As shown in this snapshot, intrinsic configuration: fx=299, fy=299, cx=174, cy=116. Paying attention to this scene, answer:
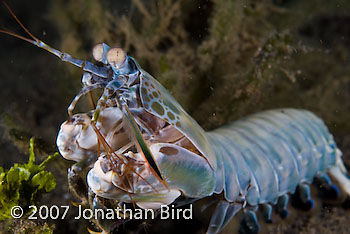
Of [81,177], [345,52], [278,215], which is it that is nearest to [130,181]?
[81,177]

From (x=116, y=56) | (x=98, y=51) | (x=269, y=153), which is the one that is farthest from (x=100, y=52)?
(x=269, y=153)

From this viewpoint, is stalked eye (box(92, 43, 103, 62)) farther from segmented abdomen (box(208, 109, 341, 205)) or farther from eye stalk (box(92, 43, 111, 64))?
segmented abdomen (box(208, 109, 341, 205))

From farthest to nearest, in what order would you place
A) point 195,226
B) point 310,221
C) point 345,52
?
1. point 345,52
2. point 310,221
3. point 195,226

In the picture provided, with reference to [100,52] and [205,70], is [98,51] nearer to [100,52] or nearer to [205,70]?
[100,52]

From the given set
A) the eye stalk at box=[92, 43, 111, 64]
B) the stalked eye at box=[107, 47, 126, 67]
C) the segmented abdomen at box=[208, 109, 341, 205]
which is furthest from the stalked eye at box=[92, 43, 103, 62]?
the segmented abdomen at box=[208, 109, 341, 205]

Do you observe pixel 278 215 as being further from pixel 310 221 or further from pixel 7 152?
pixel 7 152

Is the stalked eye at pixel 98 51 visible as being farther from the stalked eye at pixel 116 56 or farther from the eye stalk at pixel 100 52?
the stalked eye at pixel 116 56
